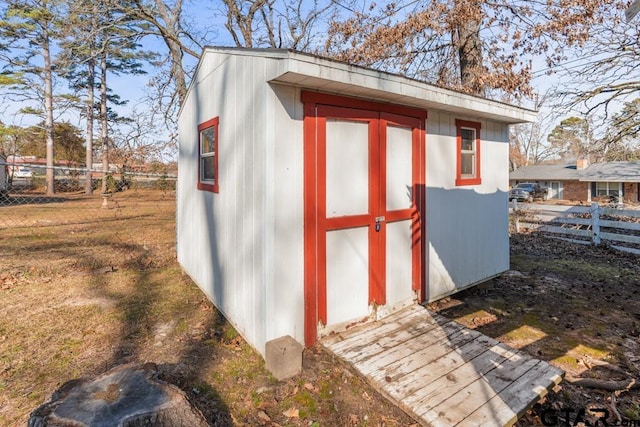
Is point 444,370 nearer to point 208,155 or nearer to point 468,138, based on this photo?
point 468,138

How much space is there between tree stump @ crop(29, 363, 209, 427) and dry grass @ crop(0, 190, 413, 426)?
609mm

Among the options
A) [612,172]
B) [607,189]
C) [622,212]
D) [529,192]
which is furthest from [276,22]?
[607,189]

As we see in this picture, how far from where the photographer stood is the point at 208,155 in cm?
458

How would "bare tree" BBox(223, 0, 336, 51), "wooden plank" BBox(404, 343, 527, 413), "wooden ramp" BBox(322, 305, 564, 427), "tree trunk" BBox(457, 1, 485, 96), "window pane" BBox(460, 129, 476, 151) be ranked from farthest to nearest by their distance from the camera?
"bare tree" BBox(223, 0, 336, 51) < "tree trunk" BBox(457, 1, 485, 96) < "window pane" BBox(460, 129, 476, 151) < "wooden plank" BBox(404, 343, 527, 413) < "wooden ramp" BBox(322, 305, 564, 427)

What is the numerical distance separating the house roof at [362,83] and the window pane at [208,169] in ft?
4.45

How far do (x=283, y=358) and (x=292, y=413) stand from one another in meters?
0.45

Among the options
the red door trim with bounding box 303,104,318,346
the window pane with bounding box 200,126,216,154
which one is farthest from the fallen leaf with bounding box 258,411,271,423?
the window pane with bounding box 200,126,216,154

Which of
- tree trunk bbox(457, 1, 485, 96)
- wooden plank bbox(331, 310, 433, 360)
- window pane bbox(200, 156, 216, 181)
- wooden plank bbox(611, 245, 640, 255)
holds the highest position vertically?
tree trunk bbox(457, 1, 485, 96)

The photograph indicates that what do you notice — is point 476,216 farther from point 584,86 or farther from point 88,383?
point 584,86

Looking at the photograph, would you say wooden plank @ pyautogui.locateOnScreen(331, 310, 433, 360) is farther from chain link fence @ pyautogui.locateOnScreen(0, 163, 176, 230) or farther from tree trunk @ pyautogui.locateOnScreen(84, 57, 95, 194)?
tree trunk @ pyautogui.locateOnScreen(84, 57, 95, 194)

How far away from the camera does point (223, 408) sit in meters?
2.57

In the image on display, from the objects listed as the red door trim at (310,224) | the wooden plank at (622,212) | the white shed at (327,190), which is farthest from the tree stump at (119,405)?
the wooden plank at (622,212)

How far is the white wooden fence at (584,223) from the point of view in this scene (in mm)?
7957

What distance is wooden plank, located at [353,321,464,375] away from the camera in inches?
115
